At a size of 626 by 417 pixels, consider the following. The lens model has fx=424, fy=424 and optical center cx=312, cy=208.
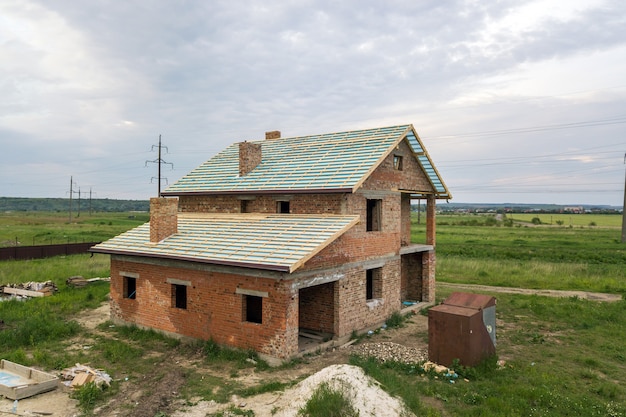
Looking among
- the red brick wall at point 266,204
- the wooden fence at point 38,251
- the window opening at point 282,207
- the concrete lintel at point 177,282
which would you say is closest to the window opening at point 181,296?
the concrete lintel at point 177,282

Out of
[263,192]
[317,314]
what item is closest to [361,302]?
[317,314]

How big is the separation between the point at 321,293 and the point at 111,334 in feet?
25.7

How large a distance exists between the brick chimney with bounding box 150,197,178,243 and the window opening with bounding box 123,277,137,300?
7.51 feet

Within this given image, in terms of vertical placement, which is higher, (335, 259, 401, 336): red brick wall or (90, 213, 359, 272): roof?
(90, 213, 359, 272): roof

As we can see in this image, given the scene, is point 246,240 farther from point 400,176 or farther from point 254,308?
point 400,176

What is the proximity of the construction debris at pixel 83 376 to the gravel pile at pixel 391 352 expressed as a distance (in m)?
7.06

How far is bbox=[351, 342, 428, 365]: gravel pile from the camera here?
12539mm

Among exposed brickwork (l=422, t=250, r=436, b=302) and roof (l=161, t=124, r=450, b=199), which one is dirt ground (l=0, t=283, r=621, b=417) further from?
exposed brickwork (l=422, t=250, r=436, b=302)

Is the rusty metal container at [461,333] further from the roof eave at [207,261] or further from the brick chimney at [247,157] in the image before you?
the brick chimney at [247,157]

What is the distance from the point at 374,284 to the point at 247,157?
7.68 meters

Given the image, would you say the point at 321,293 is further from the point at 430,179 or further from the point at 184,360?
the point at 430,179

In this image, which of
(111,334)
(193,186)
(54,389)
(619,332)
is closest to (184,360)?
(54,389)

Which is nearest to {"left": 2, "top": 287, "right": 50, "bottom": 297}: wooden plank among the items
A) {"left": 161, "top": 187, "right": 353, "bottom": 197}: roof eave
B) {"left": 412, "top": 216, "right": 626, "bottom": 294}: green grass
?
{"left": 161, "top": 187, "right": 353, "bottom": 197}: roof eave

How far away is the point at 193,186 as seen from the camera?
19406mm
